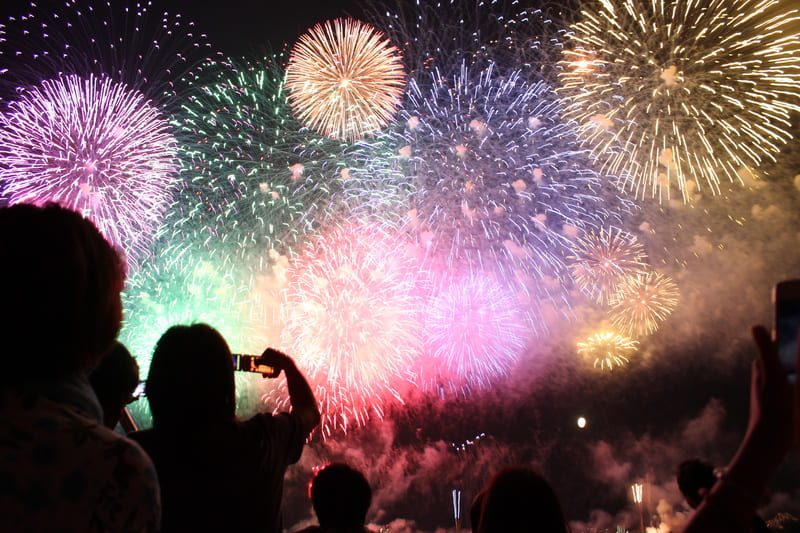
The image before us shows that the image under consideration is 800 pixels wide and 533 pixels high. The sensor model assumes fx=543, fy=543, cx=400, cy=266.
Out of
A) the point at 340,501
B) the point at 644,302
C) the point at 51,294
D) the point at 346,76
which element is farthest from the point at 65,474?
the point at 644,302

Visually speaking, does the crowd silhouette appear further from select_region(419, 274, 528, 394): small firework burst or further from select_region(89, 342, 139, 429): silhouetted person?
select_region(419, 274, 528, 394): small firework burst

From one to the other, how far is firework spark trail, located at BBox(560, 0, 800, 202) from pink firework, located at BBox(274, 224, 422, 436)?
6092 mm

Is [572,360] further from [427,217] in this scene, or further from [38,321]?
[38,321]

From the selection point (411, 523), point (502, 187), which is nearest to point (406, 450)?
point (411, 523)

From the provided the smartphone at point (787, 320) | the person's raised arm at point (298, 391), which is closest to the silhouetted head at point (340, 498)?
the person's raised arm at point (298, 391)

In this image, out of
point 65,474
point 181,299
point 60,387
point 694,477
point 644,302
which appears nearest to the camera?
point 65,474

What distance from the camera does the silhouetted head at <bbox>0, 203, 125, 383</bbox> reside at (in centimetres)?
100

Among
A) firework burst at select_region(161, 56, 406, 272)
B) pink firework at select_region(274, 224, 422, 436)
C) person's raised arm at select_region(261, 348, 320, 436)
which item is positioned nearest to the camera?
person's raised arm at select_region(261, 348, 320, 436)

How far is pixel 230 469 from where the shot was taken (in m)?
1.98

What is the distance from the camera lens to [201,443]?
1943 millimetres

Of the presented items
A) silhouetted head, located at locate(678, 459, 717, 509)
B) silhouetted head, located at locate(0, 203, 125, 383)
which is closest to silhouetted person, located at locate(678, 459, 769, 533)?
silhouetted head, located at locate(678, 459, 717, 509)

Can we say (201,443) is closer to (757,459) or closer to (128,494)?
(128,494)

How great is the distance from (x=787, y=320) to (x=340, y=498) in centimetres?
221

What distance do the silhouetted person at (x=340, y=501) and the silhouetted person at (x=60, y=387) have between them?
6.25 feet
